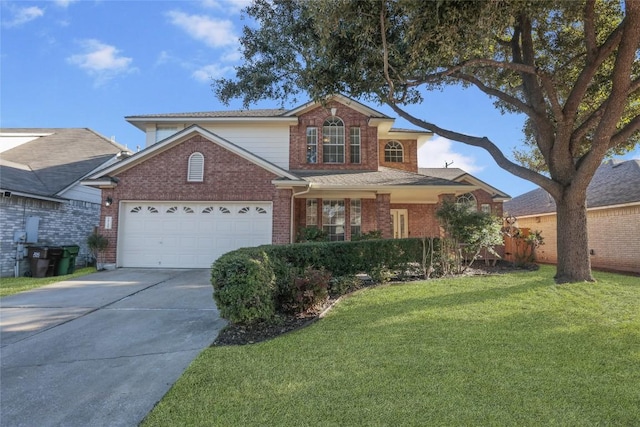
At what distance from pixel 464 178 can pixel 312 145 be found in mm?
8209

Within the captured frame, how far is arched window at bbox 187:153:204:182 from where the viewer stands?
1259 centimetres

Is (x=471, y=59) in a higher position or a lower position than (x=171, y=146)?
higher

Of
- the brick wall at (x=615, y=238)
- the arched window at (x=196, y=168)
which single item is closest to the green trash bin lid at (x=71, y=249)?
the arched window at (x=196, y=168)

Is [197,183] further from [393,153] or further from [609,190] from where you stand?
[609,190]

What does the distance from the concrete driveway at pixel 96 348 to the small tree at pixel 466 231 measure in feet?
25.1

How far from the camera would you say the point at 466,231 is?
11.4 metres

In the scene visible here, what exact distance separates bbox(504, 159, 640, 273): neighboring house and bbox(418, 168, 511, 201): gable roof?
3281 mm

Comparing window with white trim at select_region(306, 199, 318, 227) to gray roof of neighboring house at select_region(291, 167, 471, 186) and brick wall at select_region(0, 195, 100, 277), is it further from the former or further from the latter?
brick wall at select_region(0, 195, 100, 277)

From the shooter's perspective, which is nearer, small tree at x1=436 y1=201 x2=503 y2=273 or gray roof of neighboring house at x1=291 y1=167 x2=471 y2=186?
small tree at x1=436 y1=201 x2=503 y2=273

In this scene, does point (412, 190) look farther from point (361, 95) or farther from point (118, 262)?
point (118, 262)

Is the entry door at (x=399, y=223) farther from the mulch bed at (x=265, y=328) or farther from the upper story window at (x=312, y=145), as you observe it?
the mulch bed at (x=265, y=328)

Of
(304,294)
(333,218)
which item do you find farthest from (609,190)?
(304,294)

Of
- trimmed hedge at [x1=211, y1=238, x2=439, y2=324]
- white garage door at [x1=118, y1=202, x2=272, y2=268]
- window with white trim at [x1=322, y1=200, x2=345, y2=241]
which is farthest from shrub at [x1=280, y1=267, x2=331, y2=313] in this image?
window with white trim at [x1=322, y1=200, x2=345, y2=241]

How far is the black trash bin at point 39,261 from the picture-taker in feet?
40.6
